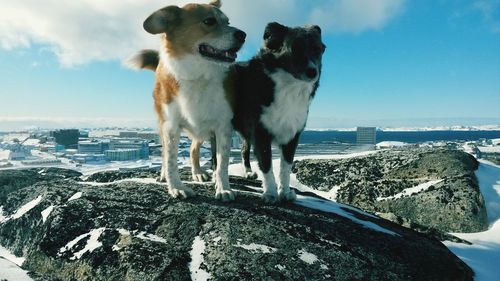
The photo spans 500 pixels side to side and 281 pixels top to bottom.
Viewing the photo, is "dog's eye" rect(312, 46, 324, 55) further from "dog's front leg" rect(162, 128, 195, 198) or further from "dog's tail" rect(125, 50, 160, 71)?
"dog's tail" rect(125, 50, 160, 71)

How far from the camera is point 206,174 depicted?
23.5 feet

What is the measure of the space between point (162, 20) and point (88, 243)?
9.93ft

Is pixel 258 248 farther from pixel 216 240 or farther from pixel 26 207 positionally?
pixel 26 207

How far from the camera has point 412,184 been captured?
10.9m

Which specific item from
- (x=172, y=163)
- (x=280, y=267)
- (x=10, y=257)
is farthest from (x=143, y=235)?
(x=10, y=257)

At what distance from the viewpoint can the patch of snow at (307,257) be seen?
415 centimetres

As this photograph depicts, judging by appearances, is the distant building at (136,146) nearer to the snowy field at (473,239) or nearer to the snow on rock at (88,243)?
the snowy field at (473,239)

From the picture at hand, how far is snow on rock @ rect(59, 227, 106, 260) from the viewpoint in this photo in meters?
4.48

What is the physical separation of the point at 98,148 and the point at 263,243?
661ft

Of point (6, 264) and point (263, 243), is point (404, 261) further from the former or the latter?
point (6, 264)

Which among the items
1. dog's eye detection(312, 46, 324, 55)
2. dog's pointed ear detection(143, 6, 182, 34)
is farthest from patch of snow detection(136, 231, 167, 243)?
dog's eye detection(312, 46, 324, 55)

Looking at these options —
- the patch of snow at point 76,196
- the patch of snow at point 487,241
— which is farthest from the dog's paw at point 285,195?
the patch of snow at point 76,196

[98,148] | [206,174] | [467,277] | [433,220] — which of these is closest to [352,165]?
[433,220]

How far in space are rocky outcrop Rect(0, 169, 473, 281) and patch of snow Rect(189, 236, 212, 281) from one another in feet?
0.04
